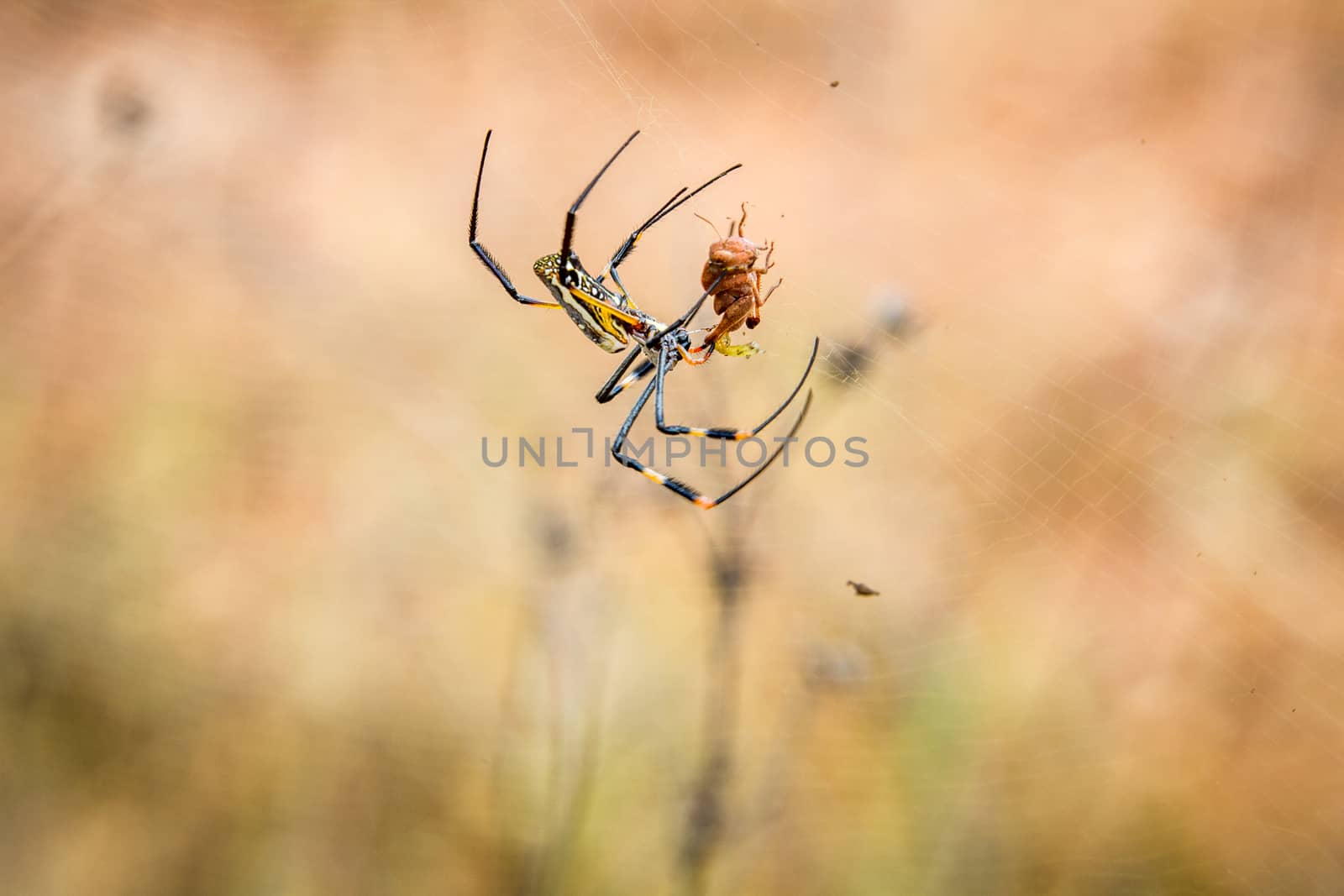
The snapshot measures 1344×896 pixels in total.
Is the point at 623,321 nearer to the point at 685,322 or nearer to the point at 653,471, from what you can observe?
the point at 685,322

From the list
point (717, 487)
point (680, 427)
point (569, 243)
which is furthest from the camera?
point (717, 487)

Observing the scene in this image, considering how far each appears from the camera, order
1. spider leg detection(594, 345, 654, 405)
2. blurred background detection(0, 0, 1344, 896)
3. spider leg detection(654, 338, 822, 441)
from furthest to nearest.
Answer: blurred background detection(0, 0, 1344, 896), spider leg detection(594, 345, 654, 405), spider leg detection(654, 338, 822, 441)

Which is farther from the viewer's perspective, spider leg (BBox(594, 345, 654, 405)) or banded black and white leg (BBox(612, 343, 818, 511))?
spider leg (BBox(594, 345, 654, 405))

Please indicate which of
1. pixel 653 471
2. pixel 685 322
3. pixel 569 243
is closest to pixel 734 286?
pixel 685 322

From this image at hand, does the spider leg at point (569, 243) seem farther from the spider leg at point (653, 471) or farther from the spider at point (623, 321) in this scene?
the spider leg at point (653, 471)

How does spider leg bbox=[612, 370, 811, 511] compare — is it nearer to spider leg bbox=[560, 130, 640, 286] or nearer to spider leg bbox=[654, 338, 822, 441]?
spider leg bbox=[654, 338, 822, 441]

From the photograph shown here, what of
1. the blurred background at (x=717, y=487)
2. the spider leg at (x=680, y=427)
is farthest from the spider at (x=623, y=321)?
the blurred background at (x=717, y=487)

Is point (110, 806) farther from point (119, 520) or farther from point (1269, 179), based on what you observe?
point (1269, 179)

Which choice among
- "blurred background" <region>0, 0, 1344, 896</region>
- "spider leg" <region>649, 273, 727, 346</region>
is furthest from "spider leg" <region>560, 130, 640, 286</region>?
"blurred background" <region>0, 0, 1344, 896</region>
